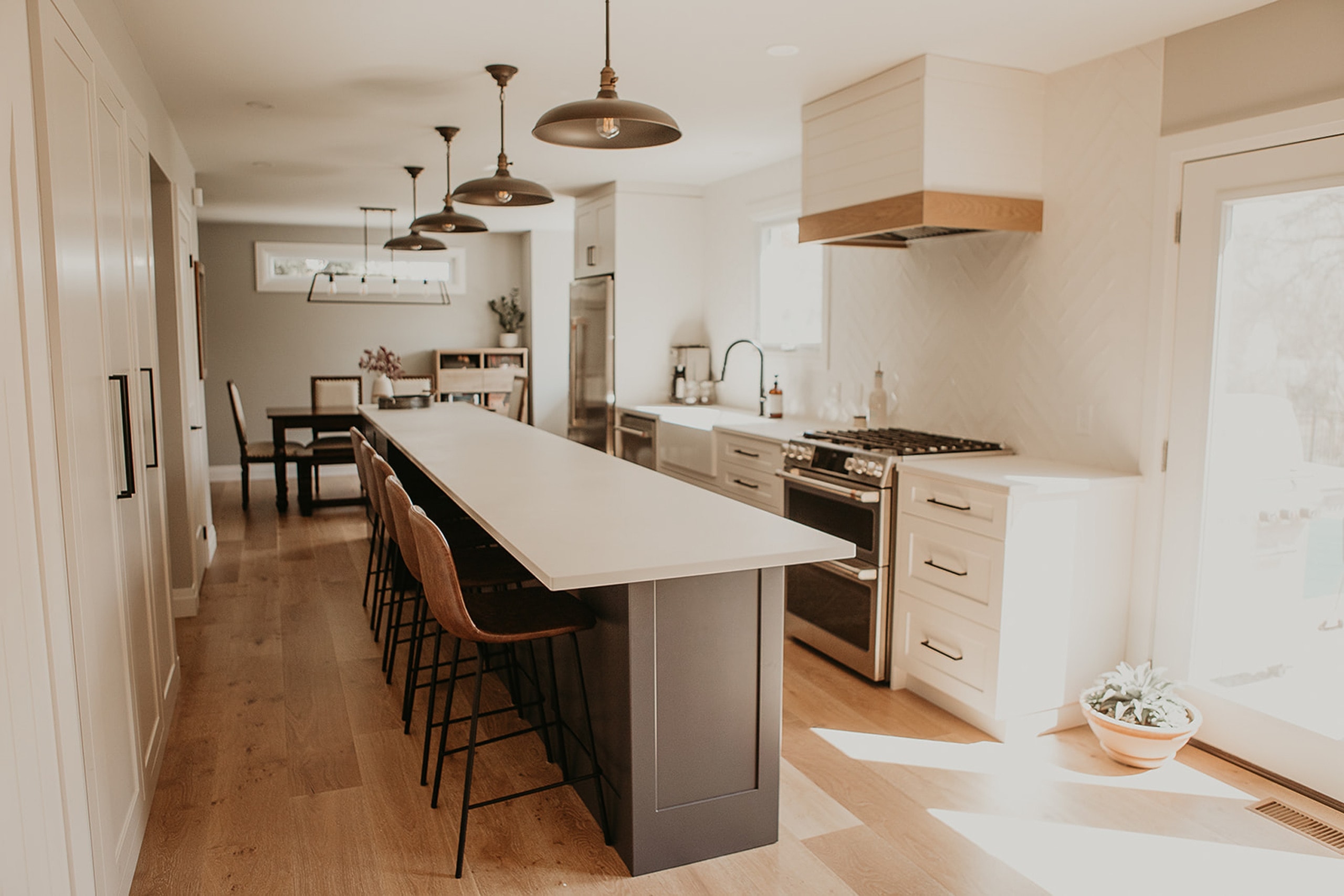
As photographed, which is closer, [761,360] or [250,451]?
[761,360]

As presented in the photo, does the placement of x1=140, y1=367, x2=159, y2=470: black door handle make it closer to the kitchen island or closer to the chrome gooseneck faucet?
the kitchen island

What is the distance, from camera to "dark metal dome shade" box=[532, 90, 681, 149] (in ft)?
7.52

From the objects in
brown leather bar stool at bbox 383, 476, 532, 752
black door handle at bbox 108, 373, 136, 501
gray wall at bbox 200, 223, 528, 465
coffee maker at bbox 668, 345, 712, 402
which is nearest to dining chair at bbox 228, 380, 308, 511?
gray wall at bbox 200, 223, 528, 465

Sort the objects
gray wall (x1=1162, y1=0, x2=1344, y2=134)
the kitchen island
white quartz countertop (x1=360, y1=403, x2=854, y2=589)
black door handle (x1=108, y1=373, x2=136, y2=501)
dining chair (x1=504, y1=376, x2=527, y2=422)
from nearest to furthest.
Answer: white quartz countertop (x1=360, y1=403, x2=854, y2=589), the kitchen island, black door handle (x1=108, y1=373, x2=136, y2=501), gray wall (x1=1162, y1=0, x2=1344, y2=134), dining chair (x1=504, y1=376, x2=527, y2=422)

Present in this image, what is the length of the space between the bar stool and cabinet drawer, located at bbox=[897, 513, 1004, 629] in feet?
4.76

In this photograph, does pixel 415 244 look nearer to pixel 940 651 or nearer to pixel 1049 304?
pixel 1049 304

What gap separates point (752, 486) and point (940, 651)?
1.48 meters

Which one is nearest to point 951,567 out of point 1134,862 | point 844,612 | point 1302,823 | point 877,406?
point 844,612

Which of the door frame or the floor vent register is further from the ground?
the door frame

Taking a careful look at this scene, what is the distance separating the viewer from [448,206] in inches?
173

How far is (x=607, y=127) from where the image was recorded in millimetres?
2430

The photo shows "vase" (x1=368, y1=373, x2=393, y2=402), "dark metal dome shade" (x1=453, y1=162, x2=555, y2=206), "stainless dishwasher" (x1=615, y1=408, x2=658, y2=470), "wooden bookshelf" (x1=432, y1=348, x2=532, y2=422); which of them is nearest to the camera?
"dark metal dome shade" (x1=453, y1=162, x2=555, y2=206)

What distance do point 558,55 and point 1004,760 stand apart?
9.96 ft

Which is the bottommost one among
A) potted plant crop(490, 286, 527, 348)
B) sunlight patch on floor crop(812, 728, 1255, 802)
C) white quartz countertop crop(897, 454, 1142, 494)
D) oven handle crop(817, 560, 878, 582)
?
sunlight patch on floor crop(812, 728, 1255, 802)
